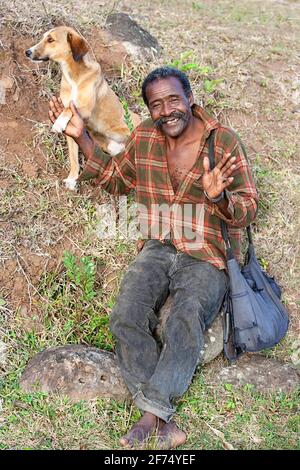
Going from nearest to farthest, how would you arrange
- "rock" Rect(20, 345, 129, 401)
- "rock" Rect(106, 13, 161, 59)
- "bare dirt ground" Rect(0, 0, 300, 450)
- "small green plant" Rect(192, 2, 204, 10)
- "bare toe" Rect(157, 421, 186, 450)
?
"bare toe" Rect(157, 421, 186, 450)
"rock" Rect(20, 345, 129, 401)
"bare dirt ground" Rect(0, 0, 300, 450)
"rock" Rect(106, 13, 161, 59)
"small green plant" Rect(192, 2, 204, 10)

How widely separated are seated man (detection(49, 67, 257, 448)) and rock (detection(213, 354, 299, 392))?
1.53 ft

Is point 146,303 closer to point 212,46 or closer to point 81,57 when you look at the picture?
point 81,57

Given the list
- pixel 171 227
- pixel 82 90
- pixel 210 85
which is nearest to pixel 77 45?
pixel 82 90

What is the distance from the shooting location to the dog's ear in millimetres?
4602

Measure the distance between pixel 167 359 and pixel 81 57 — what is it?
2.48 m

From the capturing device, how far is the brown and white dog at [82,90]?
181 inches

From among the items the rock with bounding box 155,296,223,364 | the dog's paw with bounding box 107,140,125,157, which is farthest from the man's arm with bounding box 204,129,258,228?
the dog's paw with bounding box 107,140,125,157

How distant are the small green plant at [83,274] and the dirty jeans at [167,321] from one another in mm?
369

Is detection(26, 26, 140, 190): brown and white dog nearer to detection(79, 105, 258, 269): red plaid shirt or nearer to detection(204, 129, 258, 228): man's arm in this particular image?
detection(79, 105, 258, 269): red plaid shirt

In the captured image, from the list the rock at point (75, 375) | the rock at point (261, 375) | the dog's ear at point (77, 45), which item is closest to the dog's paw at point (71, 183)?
the dog's ear at point (77, 45)

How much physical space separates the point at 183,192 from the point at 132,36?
2.84m

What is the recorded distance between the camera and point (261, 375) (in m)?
4.13

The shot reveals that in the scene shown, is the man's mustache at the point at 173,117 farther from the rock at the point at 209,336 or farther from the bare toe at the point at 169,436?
the bare toe at the point at 169,436

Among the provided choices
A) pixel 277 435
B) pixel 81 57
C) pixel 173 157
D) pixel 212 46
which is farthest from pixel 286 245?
pixel 212 46
